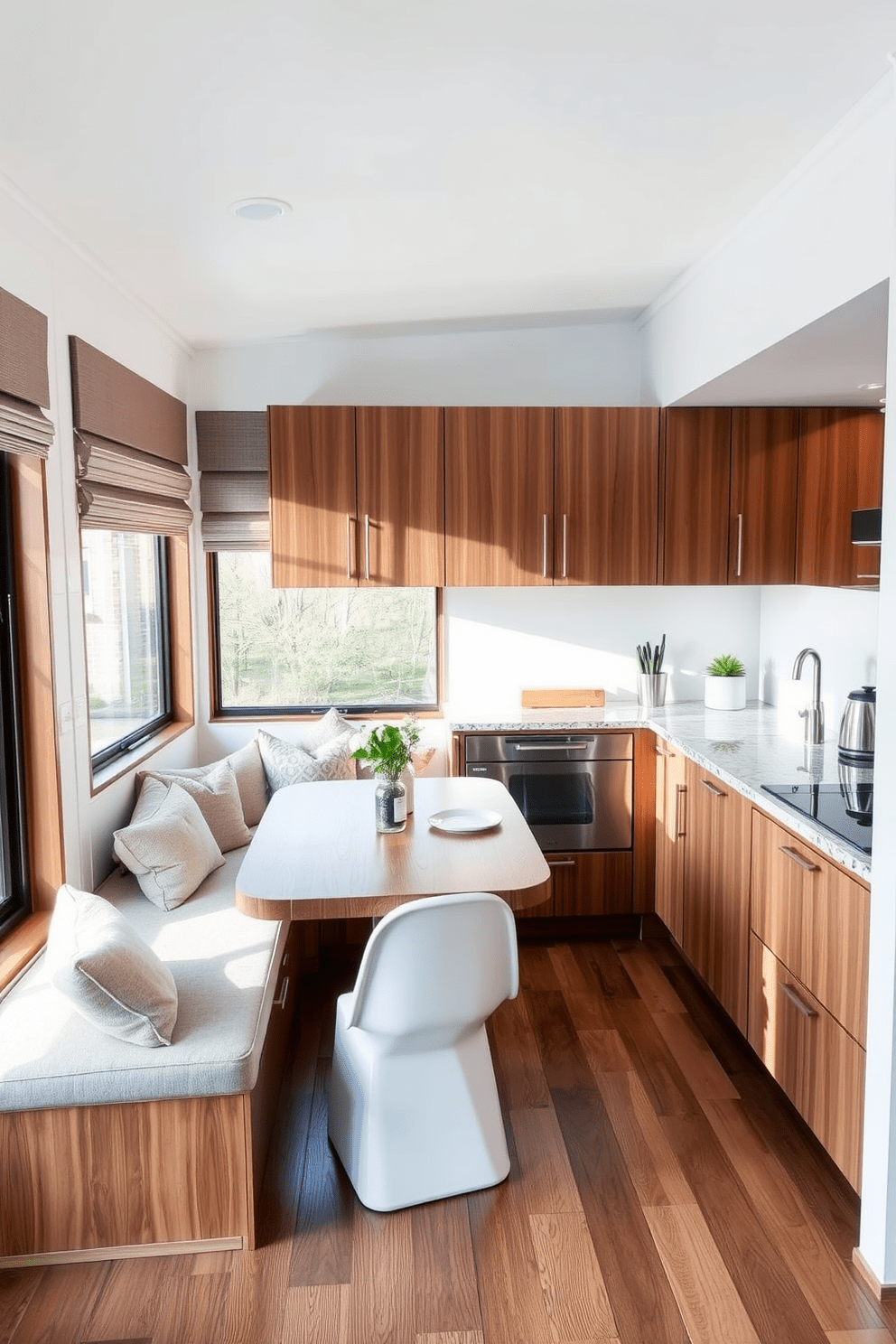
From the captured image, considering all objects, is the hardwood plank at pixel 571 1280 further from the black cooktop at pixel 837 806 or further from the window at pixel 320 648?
the window at pixel 320 648

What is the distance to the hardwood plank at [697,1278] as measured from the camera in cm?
212

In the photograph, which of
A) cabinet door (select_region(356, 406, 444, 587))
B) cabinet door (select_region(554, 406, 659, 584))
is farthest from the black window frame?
cabinet door (select_region(554, 406, 659, 584))

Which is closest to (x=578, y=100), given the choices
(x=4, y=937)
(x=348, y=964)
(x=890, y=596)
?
(x=890, y=596)

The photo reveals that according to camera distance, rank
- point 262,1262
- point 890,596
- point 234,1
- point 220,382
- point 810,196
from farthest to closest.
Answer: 1. point 220,382
2. point 810,196
3. point 262,1262
4. point 890,596
5. point 234,1

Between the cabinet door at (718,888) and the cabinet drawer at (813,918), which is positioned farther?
the cabinet door at (718,888)

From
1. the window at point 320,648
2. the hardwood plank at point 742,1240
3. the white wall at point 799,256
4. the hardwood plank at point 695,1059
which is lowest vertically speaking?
the hardwood plank at point 742,1240

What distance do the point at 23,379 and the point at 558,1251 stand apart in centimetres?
257

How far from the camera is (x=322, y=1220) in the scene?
8.12 ft

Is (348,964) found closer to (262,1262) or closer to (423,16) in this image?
(262,1262)

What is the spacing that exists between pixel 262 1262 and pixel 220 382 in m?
3.50

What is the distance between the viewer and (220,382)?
4496 millimetres

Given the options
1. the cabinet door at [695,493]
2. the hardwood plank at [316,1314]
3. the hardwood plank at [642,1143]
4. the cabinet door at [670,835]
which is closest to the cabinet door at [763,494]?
the cabinet door at [695,493]

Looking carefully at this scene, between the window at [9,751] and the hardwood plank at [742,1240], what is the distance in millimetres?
2005

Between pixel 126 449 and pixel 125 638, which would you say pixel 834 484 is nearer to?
pixel 126 449
